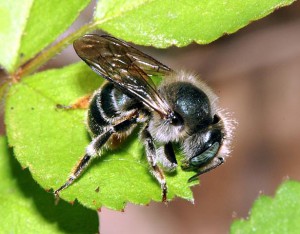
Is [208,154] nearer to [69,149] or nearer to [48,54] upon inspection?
[69,149]

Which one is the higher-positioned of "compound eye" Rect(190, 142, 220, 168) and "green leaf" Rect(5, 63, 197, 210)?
"compound eye" Rect(190, 142, 220, 168)

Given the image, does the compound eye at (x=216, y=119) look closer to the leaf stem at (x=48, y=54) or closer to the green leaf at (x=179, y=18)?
the green leaf at (x=179, y=18)

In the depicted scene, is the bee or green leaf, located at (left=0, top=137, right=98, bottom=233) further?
green leaf, located at (left=0, top=137, right=98, bottom=233)

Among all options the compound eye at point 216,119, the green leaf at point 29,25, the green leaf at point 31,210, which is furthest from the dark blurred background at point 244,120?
the compound eye at point 216,119

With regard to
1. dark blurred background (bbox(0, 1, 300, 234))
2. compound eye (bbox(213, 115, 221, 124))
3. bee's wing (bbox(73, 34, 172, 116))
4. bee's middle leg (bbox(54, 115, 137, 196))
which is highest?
bee's wing (bbox(73, 34, 172, 116))

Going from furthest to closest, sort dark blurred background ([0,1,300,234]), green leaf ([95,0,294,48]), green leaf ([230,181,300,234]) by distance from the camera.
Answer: dark blurred background ([0,1,300,234]) < green leaf ([230,181,300,234]) < green leaf ([95,0,294,48])

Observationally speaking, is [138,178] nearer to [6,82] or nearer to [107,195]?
[107,195]

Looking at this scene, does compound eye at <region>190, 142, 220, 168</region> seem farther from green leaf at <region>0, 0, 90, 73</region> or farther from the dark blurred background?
the dark blurred background

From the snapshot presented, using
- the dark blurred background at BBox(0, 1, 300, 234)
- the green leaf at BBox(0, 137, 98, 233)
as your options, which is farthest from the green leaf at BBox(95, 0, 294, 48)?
the dark blurred background at BBox(0, 1, 300, 234)
